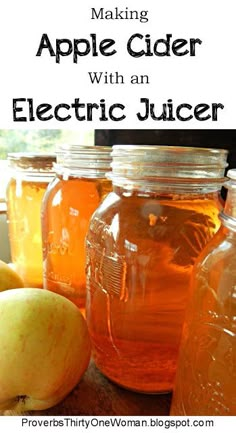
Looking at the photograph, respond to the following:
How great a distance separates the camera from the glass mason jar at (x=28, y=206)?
1.76ft

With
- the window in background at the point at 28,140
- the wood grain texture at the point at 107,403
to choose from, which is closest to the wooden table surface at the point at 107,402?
the wood grain texture at the point at 107,403

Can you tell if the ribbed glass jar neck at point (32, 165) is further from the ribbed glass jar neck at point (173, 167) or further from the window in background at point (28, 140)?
the window in background at point (28, 140)

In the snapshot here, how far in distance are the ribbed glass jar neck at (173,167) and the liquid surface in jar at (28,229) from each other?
0.79 ft

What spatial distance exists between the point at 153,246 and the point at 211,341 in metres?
0.09

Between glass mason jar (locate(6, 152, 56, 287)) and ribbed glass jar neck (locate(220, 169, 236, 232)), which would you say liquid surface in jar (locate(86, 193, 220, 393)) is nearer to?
ribbed glass jar neck (locate(220, 169, 236, 232))

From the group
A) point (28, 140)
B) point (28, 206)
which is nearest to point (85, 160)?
point (28, 206)

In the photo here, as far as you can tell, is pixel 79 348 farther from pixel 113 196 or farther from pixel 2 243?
pixel 2 243

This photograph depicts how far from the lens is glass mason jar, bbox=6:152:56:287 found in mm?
537

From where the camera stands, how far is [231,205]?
0.27 meters

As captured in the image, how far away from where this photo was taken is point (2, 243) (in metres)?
0.85

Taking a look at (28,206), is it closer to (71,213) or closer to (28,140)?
(71,213)

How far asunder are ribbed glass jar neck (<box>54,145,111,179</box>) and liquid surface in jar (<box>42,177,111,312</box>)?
1cm

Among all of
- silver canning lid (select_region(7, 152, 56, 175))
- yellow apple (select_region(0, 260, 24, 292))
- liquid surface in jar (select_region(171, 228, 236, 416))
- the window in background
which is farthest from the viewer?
the window in background

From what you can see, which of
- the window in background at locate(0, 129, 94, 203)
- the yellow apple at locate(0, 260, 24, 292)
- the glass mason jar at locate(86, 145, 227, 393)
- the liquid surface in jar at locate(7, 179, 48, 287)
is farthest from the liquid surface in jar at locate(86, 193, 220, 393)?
the window in background at locate(0, 129, 94, 203)
